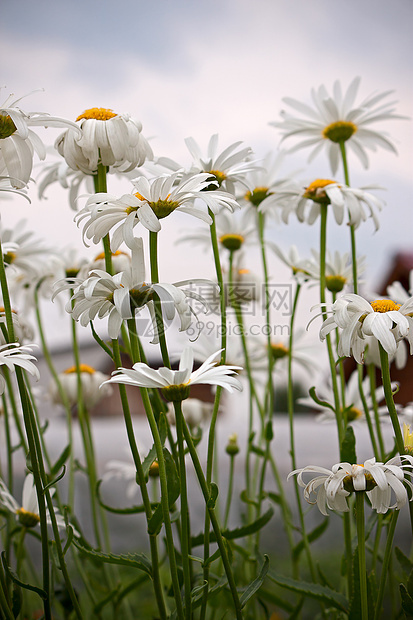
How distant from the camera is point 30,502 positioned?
551mm

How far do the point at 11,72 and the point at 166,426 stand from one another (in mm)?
700

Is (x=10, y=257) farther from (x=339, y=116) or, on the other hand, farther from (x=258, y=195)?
Result: (x=339, y=116)

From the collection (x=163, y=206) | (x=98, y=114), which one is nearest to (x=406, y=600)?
(x=163, y=206)

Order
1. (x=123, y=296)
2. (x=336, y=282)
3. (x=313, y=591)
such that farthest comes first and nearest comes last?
(x=336, y=282) < (x=313, y=591) < (x=123, y=296)

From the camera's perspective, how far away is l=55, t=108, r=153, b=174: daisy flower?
1.41 feet

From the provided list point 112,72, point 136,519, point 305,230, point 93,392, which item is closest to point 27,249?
point 93,392

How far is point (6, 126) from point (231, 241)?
344 millimetres

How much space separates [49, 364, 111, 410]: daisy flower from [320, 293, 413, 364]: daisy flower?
39 cm

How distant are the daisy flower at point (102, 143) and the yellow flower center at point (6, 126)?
0.04 metres

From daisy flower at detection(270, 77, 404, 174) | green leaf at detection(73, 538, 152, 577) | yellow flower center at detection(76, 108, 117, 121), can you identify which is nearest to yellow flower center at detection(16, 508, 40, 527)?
green leaf at detection(73, 538, 152, 577)

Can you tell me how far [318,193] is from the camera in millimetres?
562

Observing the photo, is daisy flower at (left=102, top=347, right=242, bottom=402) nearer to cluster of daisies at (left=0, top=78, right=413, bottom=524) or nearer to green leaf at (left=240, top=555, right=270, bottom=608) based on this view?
cluster of daisies at (left=0, top=78, right=413, bottom=524)

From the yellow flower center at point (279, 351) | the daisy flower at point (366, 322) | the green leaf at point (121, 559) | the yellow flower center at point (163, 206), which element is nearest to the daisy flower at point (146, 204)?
the yellow flower center at point (163, 206)

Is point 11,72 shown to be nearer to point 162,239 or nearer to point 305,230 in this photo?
point 162,239
